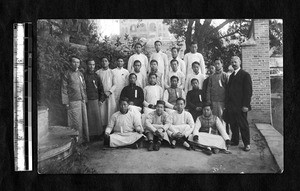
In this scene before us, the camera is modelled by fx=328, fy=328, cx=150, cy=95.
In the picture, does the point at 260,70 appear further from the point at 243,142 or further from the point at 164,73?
the point at 164,73

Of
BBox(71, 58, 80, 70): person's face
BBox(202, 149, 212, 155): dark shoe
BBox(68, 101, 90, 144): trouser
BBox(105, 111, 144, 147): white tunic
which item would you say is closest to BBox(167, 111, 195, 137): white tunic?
BBox(202, 149, 212, 155): dark shoe

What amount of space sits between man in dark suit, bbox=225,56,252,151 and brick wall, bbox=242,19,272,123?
0.06m

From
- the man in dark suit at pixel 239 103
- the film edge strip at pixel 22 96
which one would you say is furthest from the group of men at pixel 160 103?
the film edge strip at pixel 22 96

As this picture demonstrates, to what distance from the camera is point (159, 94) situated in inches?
130

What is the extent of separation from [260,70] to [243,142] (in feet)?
2.44

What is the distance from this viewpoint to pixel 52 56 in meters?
3.28

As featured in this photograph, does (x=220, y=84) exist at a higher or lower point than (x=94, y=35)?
lower

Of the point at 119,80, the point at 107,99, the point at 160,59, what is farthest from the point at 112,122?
the point at 160,59

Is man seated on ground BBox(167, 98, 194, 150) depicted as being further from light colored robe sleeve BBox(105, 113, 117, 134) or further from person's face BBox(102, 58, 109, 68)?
person's face BBox(102, 58, 109, 68)

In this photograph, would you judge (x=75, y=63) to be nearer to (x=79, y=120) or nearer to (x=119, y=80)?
(x=119, y=80)

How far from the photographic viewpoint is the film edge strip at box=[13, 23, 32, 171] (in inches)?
126

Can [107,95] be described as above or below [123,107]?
above

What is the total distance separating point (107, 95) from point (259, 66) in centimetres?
156

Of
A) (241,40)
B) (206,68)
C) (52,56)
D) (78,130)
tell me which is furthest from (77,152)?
(241,40)
